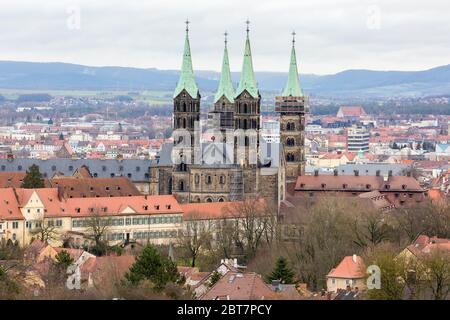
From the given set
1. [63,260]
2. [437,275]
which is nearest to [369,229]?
[63,260]

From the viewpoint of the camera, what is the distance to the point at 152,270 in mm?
56469

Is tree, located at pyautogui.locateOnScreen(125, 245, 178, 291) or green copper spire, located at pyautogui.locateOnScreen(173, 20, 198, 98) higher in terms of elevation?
green copper spire, located at pyautogui.locateOnScreen(173, 20, 198, 98)

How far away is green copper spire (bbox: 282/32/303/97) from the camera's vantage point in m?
118

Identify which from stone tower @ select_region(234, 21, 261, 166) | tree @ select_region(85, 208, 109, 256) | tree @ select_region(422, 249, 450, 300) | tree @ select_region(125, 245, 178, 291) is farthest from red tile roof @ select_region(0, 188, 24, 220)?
tree @ select_region(422, 249, 450, 300)

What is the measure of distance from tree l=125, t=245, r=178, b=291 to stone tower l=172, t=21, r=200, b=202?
46.8 m

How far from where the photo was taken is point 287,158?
117 m

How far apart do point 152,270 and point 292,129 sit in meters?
61.5

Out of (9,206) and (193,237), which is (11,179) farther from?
(193,237)

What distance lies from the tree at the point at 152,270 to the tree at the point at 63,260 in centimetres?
765

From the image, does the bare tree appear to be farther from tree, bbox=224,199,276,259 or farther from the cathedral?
the cathedral
